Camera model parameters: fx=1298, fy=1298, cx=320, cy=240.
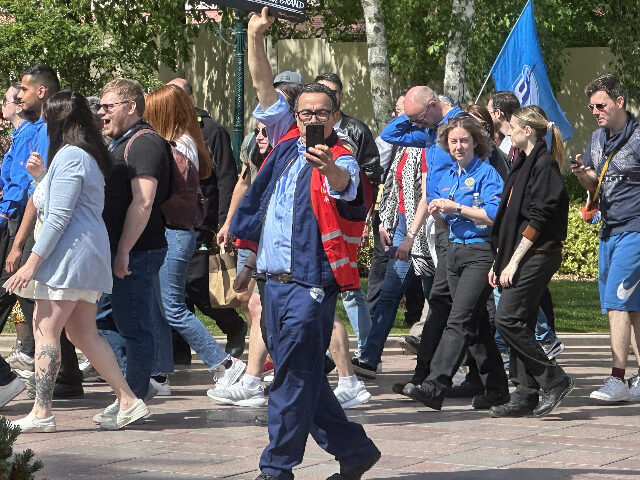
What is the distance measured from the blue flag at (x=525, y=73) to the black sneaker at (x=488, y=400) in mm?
5107

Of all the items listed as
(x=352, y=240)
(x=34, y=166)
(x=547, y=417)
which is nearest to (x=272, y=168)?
(x=352, y=240)

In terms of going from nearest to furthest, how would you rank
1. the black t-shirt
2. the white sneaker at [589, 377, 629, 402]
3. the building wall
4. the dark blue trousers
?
the dark blue trousers
the black t-shirt
the white sneaker at [589, 377, 629, 402]
the building wall

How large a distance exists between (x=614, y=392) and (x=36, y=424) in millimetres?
3740

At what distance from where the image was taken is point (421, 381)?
28.0 ft

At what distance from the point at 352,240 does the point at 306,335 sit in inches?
18.9

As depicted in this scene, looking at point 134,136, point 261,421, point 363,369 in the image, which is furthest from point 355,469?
point 363,369

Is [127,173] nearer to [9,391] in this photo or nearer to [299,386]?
[9,391]

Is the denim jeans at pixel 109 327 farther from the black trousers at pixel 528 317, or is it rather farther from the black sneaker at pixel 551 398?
the black sneaker at pixel 551 398

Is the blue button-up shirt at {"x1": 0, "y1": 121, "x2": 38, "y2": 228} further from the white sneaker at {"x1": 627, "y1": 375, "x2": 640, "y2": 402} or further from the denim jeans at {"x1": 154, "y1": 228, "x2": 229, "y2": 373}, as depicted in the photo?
the white sneaker at {"x1": 627, "y1": 375, "x2": 640, "y2": 402}

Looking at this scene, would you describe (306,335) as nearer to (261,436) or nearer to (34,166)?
(261,436)

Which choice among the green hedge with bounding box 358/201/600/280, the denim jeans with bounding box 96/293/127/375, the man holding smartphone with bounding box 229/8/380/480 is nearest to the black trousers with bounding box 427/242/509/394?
the denim jeans with bounding box 96/293/127/375

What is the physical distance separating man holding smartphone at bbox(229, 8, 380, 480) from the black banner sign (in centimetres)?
58

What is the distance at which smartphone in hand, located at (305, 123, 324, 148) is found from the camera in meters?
5.41

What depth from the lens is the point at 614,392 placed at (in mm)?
8500
